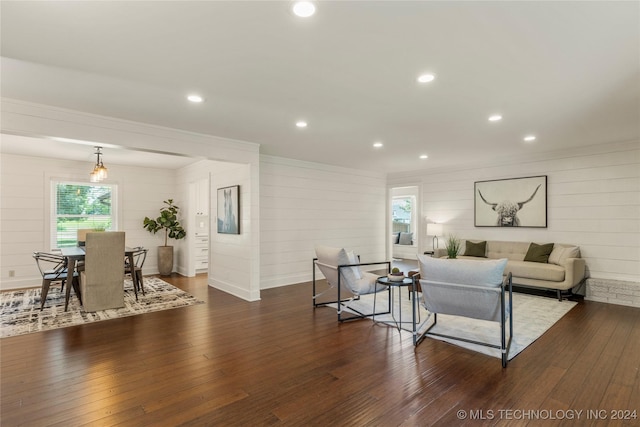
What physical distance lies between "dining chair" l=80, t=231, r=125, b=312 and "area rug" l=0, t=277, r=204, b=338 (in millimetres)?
143

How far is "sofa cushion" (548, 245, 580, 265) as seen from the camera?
5.32 m

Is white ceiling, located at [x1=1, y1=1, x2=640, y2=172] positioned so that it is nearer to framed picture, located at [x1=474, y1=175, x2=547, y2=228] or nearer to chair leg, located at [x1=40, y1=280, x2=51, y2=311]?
framed picture, located at [x1=474, y1=175, x2=547, y2=228]

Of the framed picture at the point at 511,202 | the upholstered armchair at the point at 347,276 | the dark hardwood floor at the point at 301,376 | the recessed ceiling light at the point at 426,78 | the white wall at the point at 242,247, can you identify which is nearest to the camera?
the dark hardwood floor at the point at 301,376

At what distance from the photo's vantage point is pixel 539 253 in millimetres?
5676

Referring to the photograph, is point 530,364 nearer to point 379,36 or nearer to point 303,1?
point 379,36

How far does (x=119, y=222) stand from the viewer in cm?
720

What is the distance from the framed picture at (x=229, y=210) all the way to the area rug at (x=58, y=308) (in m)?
1.34

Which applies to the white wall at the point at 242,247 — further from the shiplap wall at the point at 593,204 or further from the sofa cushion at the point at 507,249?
the shiplap wall at the point at 593,204

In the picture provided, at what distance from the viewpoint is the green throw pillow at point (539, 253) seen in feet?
18.5

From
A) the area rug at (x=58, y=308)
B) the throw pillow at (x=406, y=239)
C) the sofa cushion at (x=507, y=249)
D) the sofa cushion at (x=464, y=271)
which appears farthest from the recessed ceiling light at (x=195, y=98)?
the throw pillow at (x=406, y=239)

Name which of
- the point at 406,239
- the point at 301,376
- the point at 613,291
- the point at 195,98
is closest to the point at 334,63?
the point at 195,98

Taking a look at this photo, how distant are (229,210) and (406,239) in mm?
6896

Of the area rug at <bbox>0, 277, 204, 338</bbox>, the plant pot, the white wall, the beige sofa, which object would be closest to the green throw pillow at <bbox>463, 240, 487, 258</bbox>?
A: the beige sofa

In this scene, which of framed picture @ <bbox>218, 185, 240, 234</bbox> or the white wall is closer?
the white wall
